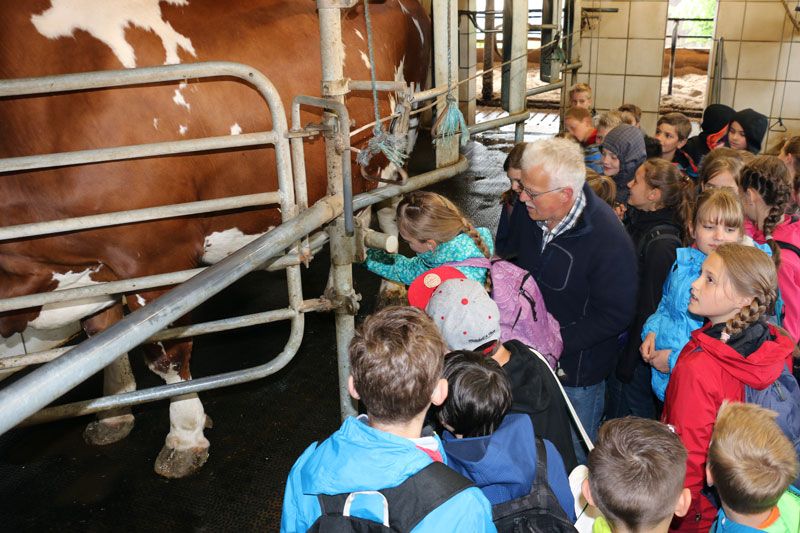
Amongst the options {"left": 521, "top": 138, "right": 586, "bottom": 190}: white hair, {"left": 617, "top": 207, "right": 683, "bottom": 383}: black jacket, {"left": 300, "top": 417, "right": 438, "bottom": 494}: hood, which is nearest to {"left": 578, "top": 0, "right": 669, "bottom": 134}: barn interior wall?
{"left": 617, "top": 207, "right": 683, "bottom": 383}: black jacket

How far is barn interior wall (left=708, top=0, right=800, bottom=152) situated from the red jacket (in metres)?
5.34

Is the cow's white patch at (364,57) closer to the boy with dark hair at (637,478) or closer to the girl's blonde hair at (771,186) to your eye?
the girl's blonde hair at (771,186)

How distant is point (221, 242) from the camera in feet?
9.78

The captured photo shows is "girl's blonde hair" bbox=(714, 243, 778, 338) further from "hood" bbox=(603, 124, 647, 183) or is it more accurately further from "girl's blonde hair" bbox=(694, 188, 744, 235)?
"hood" bbox=(603, 124, 647, 183)

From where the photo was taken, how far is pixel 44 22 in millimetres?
2359

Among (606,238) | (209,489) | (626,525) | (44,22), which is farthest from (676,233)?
(44,22)

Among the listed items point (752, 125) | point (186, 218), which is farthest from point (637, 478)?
point (752, 125)

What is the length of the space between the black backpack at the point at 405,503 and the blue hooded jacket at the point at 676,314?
1297 mm

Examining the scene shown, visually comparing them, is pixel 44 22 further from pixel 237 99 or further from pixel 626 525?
pixel 626 525

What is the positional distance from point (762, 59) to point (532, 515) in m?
6.39

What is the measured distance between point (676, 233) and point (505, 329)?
1.05 m

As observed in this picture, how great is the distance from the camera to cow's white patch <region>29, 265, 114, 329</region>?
8.45 feet

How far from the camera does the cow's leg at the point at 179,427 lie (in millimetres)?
2877

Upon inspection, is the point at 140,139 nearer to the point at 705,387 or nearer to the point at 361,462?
the point at 361,462
